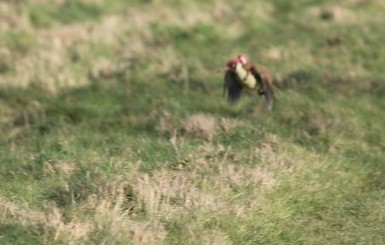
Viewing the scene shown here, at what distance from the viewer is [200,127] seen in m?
8.06

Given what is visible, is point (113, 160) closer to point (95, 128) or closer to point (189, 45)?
point (95, 128)

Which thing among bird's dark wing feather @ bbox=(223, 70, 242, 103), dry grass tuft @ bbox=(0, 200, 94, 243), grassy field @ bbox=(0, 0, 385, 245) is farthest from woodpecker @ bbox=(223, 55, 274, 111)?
dry grass tuft @ bbox=(0, 200, 94, 243)

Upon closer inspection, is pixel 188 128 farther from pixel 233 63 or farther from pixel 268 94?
pixel 268 94

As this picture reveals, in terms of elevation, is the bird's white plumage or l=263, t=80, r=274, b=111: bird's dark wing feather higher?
the bird's white plumage

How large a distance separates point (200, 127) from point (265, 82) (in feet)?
3.60

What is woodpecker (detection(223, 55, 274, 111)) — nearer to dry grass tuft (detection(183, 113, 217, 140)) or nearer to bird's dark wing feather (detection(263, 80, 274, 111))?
bird's dark wing feather (detection(263, 80, 274, 111))

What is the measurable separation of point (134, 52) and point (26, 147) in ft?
20.3

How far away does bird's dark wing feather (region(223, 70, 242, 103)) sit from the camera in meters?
8.55

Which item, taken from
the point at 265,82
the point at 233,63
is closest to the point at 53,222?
the point at 233,63

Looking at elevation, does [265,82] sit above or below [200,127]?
above

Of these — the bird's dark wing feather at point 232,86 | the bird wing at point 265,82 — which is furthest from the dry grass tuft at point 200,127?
the bird wing at point 265,82

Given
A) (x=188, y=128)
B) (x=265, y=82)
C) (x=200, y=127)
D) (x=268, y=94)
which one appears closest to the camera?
(x=200, y=127)

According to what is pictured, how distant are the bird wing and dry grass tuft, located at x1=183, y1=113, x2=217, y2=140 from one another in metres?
0.76

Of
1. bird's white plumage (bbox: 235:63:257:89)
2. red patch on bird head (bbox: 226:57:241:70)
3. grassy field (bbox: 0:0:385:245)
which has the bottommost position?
grassy field (bbox: 0:0:385:245)
